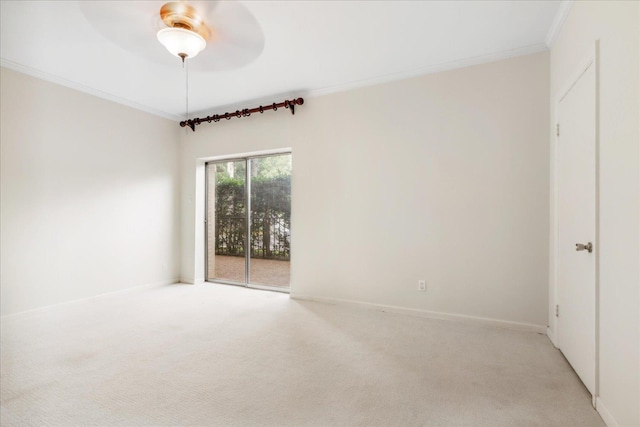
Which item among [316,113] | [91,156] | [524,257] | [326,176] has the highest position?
[316,113]

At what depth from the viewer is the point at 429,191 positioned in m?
3.37

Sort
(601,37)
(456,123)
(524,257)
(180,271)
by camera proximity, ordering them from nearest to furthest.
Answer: (601,37) → (524,257) → (456,123) → (180,271)

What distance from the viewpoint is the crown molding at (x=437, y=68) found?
9.70 feet

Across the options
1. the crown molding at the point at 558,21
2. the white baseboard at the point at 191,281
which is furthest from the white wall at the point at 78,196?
the crown molding at the point at 558,21

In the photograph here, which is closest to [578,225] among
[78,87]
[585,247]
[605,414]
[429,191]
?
[585,247]

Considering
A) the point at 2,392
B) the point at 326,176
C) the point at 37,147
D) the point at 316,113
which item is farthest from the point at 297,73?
the point at 2,392

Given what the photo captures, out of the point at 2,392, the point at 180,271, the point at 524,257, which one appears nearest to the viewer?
the point at 2,392

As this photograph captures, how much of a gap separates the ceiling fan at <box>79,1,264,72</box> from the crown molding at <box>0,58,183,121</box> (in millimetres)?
1313

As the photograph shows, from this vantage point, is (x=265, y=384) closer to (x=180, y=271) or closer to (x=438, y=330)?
(x=438, y=330)

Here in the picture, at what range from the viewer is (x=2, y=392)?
1.94 meters

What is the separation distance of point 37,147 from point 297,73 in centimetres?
301

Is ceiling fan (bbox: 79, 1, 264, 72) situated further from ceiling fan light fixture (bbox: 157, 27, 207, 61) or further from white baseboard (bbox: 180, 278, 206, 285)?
white baseboard (bbox: 180, 278, 206, 285)

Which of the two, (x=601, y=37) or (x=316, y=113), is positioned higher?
(x=316, y=113)

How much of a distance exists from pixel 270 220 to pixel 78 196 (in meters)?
2.40
